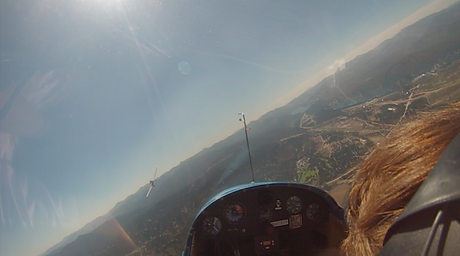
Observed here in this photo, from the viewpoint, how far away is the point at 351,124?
24.9m

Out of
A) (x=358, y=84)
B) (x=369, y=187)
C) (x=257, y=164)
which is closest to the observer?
(x=369, y=187)

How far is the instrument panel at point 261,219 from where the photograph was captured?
425 cm

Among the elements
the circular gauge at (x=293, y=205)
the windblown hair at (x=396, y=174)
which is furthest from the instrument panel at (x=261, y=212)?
the windblown hair at (x=396, y=174)

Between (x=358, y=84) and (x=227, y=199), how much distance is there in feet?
129

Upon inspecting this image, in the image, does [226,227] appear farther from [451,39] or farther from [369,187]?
[451,39]

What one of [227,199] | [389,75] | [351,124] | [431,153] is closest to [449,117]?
[431,153]

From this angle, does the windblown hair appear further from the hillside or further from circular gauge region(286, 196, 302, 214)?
the hillside

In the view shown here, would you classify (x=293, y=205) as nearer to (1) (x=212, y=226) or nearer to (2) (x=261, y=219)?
(2) (x=261, y=219)

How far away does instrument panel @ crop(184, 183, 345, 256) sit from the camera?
4.25m

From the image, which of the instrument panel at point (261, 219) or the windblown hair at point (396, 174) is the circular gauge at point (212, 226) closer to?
the instrument panel at point (261, 219)

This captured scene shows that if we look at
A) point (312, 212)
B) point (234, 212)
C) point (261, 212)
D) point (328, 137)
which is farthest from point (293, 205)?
point (328, 137)

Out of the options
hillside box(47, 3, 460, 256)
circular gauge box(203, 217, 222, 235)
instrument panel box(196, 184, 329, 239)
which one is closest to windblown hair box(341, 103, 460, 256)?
instrument panel box(196, 184, 329, 239)

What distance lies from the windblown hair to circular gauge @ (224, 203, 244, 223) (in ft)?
10.7

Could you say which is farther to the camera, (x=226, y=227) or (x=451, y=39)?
→ (x=451, y=39)
